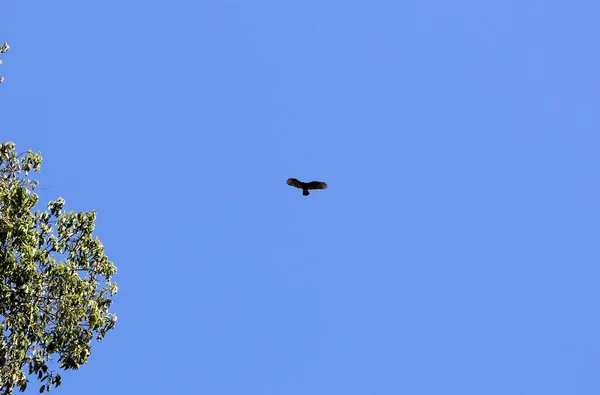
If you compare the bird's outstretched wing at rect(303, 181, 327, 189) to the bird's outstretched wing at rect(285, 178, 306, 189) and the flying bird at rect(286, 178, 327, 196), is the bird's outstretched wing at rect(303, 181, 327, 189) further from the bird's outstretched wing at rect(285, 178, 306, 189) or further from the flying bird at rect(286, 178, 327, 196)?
the bird's outstretched wing at rect(285, 178, 306, 189)

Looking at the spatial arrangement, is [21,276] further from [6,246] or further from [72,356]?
[72,356]

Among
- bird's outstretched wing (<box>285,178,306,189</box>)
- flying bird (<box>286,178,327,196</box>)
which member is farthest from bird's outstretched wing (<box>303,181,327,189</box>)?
bird's outstretched wing (<box>285,178,306,189</box>)

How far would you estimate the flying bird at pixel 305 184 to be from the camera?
2147 cm

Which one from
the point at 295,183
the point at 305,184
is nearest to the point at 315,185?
the point at 305,184

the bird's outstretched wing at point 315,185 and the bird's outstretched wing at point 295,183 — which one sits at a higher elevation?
the bird's outstretched wing at point 295,183

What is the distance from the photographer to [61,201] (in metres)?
19.4

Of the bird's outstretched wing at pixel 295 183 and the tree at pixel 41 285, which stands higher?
the bird's outstretched wing at pixel 295 183

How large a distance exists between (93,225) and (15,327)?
11.1ft

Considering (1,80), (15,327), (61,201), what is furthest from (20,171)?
(15,327)

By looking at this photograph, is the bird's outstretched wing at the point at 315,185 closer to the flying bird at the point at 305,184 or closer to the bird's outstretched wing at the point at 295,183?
the flying bird at the point at 305,184

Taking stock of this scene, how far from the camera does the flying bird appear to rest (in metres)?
21.5

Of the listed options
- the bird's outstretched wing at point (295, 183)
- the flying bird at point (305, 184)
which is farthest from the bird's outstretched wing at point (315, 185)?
the bird's outstretched wing at point (295, 183)

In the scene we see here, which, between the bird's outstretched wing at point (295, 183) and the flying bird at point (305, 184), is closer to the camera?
the flying bird at point (305, 184)

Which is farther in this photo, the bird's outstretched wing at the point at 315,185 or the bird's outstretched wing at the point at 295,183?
the bird's outstretched wing at the point at 295,183
